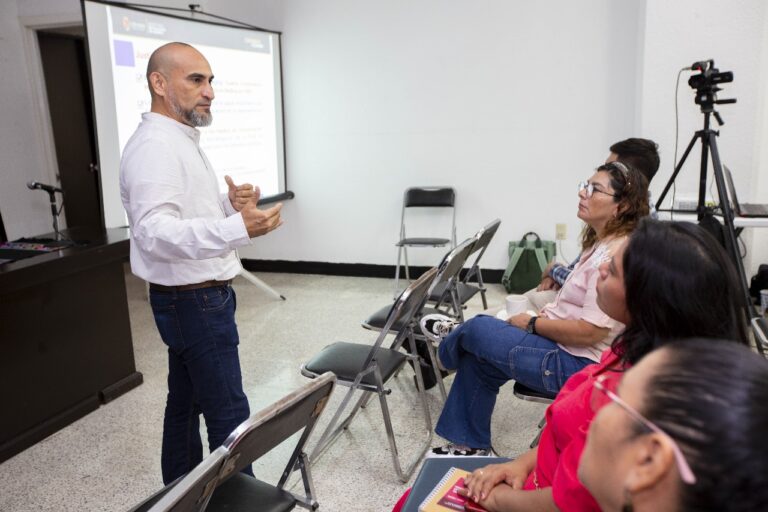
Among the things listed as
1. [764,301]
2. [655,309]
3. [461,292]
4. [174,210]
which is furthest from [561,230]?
[655,309]

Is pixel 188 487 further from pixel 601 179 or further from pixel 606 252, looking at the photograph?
pixel 601 179

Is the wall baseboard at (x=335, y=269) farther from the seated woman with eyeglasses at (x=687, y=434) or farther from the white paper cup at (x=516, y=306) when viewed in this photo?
the seated woman with eyeglasses at (x=687, y=434)

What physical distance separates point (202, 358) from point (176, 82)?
0.84 metres

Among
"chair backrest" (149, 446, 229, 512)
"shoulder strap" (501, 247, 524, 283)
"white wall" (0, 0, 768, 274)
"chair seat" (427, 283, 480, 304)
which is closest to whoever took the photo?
"chair backrest" (149, 446, 229, 512)

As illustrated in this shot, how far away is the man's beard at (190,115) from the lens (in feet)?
5.70

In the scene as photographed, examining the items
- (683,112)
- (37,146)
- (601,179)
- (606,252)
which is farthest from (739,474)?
(37,146)

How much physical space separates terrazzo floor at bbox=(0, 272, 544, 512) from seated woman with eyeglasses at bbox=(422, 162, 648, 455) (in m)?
0.37

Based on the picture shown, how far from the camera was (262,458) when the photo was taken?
2398 millimetres

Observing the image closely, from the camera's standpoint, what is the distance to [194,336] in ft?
5.61

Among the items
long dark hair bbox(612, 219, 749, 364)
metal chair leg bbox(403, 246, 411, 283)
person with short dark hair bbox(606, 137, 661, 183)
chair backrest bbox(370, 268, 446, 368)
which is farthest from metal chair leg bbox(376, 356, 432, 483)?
metal chair leg bbox(403, 246, 411, 283)

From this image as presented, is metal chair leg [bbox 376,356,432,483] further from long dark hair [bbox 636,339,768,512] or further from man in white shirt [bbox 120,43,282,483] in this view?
long dark hair [bbox 636,339,768,512]

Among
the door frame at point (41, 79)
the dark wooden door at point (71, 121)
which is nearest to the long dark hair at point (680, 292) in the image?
the dark wooden door at point (71, 121)

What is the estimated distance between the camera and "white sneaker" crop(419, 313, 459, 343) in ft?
7.94

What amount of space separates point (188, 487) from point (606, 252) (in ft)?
4.87
